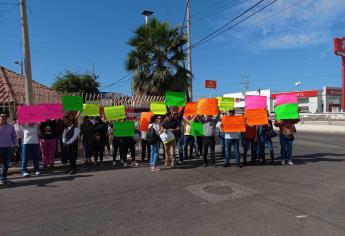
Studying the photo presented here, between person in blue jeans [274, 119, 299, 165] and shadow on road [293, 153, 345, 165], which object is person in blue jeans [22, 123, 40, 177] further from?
shadow on road [293, 153, 345, 165]

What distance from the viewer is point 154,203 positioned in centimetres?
610

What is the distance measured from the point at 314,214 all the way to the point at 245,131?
493cm

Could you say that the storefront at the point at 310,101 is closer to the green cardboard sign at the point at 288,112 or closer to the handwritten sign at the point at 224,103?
the handwritten sign at the point at 224,103

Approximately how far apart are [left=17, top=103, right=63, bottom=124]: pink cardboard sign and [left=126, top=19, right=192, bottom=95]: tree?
6647mm

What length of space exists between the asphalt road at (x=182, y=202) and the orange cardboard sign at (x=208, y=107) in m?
1.83

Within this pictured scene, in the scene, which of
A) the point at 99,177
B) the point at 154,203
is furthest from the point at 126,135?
the point at 154,203

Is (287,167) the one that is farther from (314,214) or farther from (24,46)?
(24,46)

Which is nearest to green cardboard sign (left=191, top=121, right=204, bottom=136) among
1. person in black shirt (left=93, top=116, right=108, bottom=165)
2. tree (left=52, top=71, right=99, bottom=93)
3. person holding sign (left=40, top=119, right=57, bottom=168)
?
person in black shirt (left=93, top=116, right=108, bottom=165)

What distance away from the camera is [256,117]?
9984 millimetres

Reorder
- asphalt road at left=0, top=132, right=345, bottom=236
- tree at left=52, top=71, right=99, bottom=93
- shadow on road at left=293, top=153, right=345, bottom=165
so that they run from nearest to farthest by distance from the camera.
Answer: asphalt road at left=0, top=132, right=345, bottom=236
shadow on road at left=293, top=153, right=345, bottom=165
tree at left=52, top=71, right=99, bottom=93

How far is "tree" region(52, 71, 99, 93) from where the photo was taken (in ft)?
110

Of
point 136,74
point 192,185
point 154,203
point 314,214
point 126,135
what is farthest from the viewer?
point 136,74

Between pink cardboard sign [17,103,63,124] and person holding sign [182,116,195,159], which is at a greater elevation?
pink cardboard sign [17,103,63,124]

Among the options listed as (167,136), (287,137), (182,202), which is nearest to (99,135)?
(167,136)
